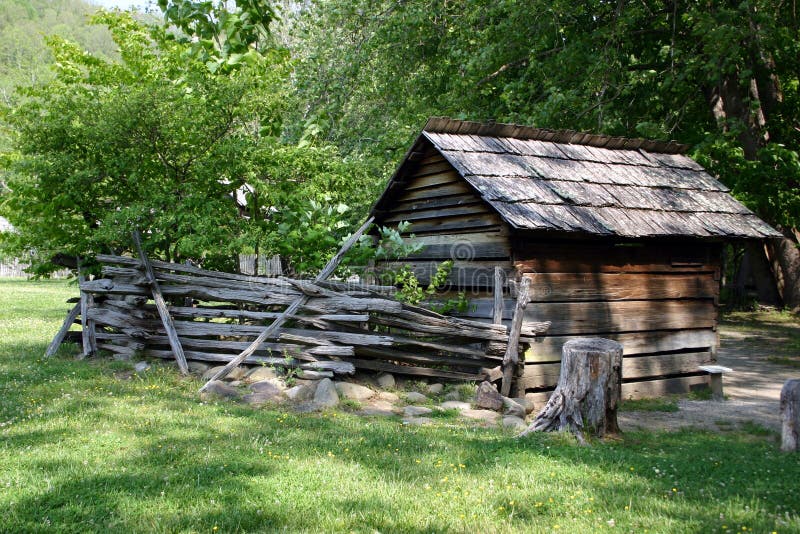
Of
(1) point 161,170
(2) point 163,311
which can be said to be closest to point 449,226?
(2) point 163,311

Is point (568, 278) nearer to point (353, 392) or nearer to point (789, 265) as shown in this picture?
point (353, 392)

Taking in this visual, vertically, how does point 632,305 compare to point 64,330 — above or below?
above

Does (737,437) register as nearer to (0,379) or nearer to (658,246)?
(658,246)

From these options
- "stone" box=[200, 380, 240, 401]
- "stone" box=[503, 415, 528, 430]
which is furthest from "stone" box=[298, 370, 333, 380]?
"stone" box=[503, 415, 528, 430]

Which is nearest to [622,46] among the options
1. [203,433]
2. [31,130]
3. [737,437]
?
[737,437]

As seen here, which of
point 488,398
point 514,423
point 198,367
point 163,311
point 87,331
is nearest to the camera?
point 514,423

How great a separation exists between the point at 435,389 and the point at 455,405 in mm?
780

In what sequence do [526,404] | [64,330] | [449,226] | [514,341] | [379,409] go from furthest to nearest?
1. [64,330]
2. [449,226]
3. [514,341]
4. [526,404]
5. [379,409]

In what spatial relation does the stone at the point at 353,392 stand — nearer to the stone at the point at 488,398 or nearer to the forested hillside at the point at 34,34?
the stone at the point at 488,398

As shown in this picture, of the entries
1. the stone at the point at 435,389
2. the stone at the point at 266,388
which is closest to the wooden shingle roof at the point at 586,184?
the stone at the point at 435,389

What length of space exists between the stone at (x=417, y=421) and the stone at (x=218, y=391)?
6.84 ft

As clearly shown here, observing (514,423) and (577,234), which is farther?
(577,234)

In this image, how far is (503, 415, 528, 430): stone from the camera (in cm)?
714

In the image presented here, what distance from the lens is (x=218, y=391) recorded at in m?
7.98
